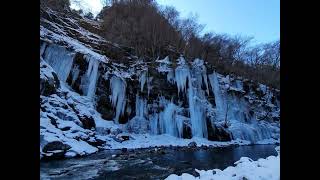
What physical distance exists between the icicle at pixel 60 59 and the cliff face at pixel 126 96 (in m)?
0.04

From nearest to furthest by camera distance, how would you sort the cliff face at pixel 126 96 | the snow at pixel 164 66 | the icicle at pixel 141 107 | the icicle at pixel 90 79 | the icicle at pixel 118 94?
the cliff face at pixel 126 96
the icicle at pixel 90 79
the icicle at pixel 118 94
the icicle at pixel 141 107
the snow at pixel 164 66

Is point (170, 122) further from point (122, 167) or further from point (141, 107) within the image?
point (122, 167)

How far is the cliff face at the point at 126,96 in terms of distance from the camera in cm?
1964

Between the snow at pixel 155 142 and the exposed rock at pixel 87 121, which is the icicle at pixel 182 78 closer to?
the snow at pixel 155 142

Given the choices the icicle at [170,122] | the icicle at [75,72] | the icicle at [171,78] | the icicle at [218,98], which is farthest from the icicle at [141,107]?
the icicle at [218,98]

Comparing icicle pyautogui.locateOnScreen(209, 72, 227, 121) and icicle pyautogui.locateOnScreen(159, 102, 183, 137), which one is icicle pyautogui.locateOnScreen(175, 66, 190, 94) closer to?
icicle pyautogui.locateOnScreen(159, 102, 183, 137)

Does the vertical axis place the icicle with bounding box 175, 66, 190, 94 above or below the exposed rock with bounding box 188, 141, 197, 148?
above

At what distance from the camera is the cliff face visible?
1964cm

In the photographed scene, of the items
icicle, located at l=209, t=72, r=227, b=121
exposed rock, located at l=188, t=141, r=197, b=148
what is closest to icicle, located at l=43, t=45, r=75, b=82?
exposed rock, located at l=188, t=141, r=197, b=148

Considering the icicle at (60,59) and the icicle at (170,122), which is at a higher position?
the icicle at (60,59)

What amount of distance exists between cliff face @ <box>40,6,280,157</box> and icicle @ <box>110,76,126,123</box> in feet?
0.22

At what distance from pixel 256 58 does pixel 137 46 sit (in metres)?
15.7

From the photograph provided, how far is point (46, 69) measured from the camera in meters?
19.4
